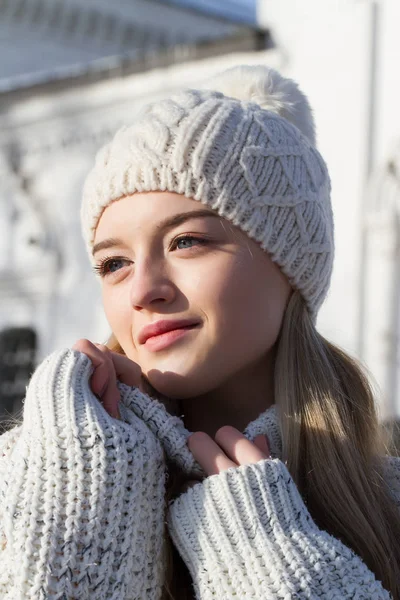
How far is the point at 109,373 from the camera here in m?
1.60

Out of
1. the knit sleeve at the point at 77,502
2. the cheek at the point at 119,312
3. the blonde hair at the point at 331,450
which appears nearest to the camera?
the knit sleeve at the point at 77,502

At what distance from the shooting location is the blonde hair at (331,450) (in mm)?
1644

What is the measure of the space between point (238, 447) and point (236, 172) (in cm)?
52

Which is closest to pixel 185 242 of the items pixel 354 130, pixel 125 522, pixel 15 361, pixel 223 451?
pixel 223 451

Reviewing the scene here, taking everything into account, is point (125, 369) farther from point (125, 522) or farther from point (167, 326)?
point (125, 522)

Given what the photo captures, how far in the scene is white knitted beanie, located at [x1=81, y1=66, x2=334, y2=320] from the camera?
1.75 metres

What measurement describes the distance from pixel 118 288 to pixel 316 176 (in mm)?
492

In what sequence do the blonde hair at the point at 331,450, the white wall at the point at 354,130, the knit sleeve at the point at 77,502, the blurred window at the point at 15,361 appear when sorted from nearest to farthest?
the knit sleeve at the point at 77,502, the blonde hair at the point at 331,450, the white wall at the point at 354,130, the blurred window at the point at 15,361

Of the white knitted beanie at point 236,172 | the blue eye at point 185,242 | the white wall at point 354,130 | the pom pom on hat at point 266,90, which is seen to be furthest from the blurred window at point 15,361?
the blue eye at point 185,242

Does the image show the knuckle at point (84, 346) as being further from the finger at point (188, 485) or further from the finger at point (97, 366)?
the finger at point (188, 485)

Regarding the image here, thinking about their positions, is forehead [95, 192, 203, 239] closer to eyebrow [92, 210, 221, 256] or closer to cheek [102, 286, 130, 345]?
eyebrow [92, 210, 221, 256]

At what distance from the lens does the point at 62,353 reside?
158 centimetres

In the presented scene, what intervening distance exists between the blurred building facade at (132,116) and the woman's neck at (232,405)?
11.0 feet

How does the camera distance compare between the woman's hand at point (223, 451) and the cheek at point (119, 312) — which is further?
the cheek at point (119, 312)
